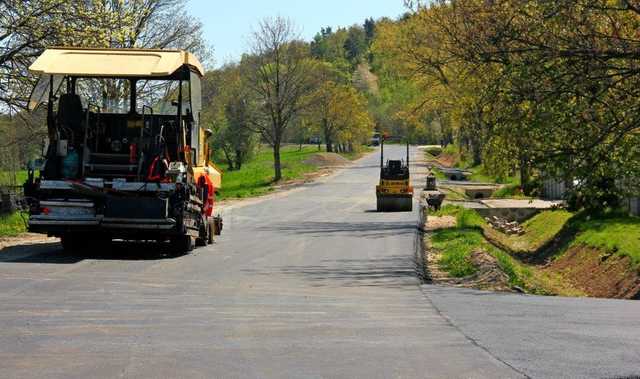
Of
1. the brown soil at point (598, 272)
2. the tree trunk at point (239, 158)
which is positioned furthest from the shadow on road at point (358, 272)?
the tree trunk at point (239, 158)

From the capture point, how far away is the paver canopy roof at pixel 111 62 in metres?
18.5

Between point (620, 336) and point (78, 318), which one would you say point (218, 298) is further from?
point (620, 336)

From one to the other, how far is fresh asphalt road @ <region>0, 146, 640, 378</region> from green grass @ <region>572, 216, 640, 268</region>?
27.3 ft

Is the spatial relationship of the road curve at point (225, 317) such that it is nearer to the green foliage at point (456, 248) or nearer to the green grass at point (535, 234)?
the green foliage at point (456, 248)

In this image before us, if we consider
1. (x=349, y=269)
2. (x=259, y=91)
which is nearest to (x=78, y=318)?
(x=349, y=269)

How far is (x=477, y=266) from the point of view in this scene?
1994cm

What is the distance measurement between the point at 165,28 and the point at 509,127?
3488 centimetres

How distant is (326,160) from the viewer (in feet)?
338

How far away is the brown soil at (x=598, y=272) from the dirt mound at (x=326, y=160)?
70.5m

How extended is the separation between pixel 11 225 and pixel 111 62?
8038mm

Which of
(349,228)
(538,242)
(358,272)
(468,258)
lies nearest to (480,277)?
(358,272)

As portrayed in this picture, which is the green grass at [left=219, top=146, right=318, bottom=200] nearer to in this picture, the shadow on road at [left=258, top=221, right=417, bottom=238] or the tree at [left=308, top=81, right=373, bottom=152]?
the tree at [left=308, top=81, right=373, bottom=152]

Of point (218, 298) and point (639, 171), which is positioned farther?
point (639, 171)

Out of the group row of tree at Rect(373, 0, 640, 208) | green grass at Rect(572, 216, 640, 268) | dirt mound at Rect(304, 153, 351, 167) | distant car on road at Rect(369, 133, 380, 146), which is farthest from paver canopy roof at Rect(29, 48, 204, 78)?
distant car on road at Rect(369, 133, 380, 146)
